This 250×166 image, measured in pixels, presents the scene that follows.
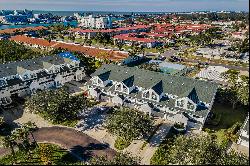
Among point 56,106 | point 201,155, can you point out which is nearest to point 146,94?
point 56,106

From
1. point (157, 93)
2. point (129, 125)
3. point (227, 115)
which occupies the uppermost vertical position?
point (157, 93)

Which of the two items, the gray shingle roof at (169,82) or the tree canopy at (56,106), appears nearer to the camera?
the tree canopy at (56,106)

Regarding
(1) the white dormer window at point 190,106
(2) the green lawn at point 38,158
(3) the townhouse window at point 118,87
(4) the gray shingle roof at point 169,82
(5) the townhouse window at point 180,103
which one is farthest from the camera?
(3) the townhouse window at point 118,87

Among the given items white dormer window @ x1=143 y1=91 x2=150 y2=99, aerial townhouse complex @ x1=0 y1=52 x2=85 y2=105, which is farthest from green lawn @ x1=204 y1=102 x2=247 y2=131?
aerial townhouse complex @ x1=0 y1=52 x2=85 y2=105

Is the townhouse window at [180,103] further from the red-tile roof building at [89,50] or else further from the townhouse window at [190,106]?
the red-tile roof building at [89,50]

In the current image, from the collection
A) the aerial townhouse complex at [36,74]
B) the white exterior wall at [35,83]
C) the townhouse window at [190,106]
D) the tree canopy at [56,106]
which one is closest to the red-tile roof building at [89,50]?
the aerial townhouse complex at [36,74]

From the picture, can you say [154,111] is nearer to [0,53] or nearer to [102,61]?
[102,61]

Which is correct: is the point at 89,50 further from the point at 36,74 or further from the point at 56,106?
the point at 56,106
